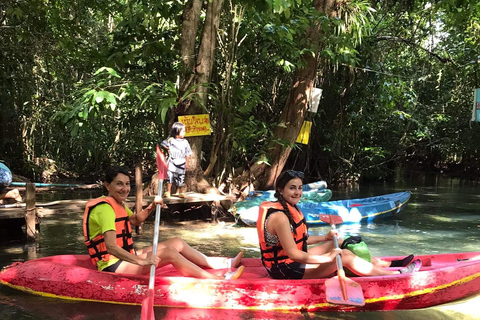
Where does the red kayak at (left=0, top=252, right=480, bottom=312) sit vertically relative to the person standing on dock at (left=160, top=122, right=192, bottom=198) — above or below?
below

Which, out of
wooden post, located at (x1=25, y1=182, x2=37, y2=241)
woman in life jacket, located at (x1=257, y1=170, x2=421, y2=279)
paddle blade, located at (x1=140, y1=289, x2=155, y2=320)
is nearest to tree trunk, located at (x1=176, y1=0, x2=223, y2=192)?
wooden post, located at (x1=25, y1=182, x2=37, y2=241)

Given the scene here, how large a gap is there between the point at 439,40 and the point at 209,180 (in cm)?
1215

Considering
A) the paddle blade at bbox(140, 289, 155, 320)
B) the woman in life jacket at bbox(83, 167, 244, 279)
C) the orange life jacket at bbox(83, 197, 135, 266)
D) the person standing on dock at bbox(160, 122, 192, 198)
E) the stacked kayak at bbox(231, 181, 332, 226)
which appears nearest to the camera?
the paddle blade at bbox(140, 289, 155, 320)

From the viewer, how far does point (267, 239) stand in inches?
161

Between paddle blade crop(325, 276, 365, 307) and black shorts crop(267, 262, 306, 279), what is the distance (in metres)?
0.24

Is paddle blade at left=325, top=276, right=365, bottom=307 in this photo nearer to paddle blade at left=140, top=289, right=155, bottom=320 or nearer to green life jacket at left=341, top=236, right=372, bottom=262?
green life jacket at left=341, top=236, right=372, bottom=262

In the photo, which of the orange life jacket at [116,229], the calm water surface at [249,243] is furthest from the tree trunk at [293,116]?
the orange life jacket at [116,229]

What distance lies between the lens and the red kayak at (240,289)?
13.6 feet

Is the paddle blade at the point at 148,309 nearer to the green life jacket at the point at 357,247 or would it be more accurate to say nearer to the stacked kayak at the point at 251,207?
the green life jacket at the point at 357,247

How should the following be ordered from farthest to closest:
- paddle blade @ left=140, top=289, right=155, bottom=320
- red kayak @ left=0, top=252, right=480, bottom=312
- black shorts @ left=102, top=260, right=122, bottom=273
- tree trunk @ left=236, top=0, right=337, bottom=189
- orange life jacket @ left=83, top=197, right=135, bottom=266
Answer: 1. tree trunk @ left=236, top=0, right=337, bottom=189
2. black shorts @ left=102, top=260, right=122, bottom=273
3. red kayak @ left=0, top=252, right=480, bottom=312
4. orange life jacket @ left=83, top=197, right=135, bottom=266
5. paddle blade @ left=140, top=289, right=155, bottom=320

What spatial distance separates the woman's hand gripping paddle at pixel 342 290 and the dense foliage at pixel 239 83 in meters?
2.38

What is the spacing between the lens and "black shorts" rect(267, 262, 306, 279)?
4.22 metres

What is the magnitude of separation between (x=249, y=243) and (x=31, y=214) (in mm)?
2980

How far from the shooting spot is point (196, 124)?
29.2 ft
